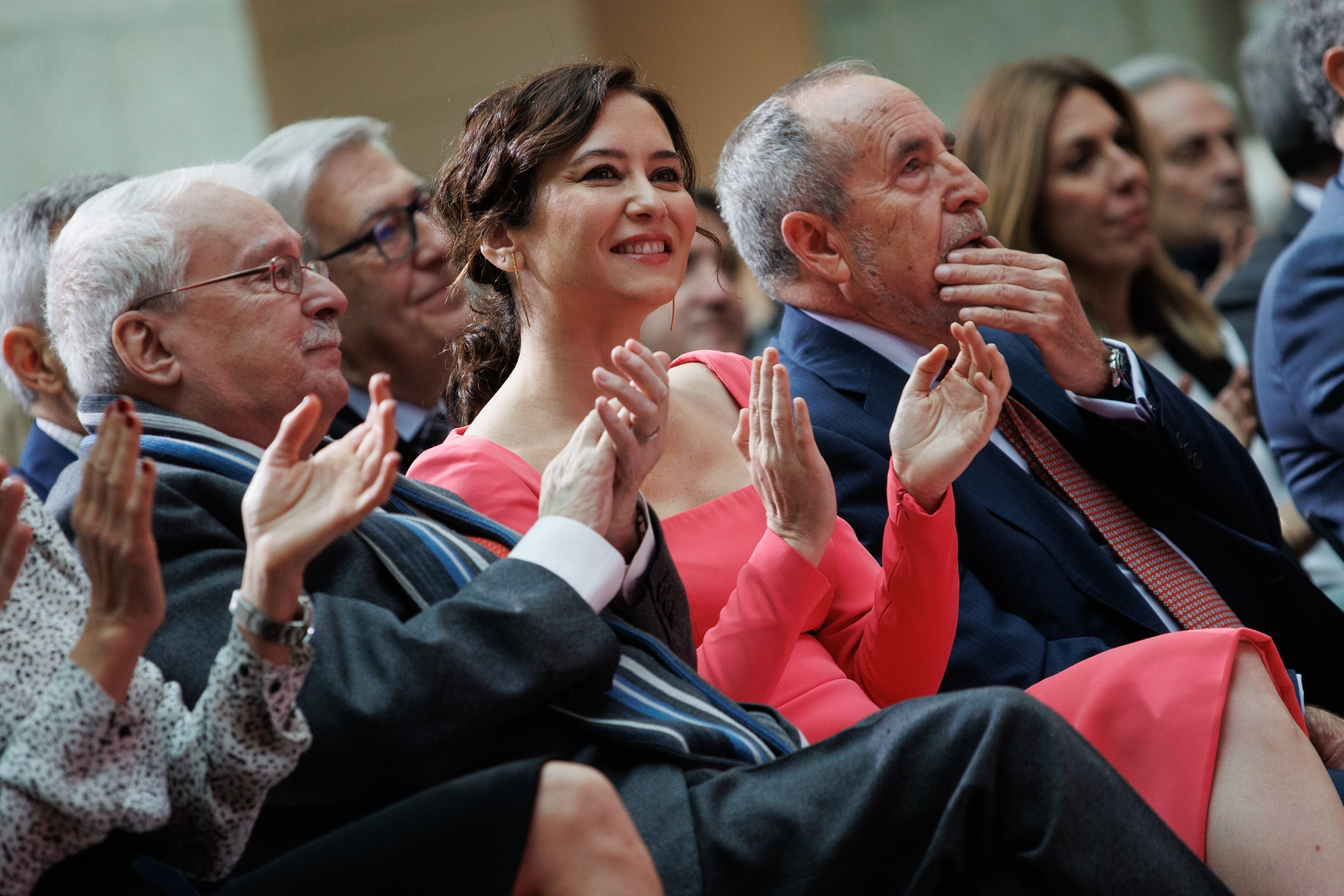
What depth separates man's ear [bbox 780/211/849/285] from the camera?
2.62m

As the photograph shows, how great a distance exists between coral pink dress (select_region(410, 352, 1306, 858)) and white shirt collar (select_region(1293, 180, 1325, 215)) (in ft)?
7.17

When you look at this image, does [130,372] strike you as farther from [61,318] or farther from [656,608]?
[656,608]

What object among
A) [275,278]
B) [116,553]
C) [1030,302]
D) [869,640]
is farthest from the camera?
[1030,302]

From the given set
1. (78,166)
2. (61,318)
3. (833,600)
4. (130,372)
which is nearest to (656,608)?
(833,600)

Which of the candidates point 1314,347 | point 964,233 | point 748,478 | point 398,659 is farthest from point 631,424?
point 1314,347

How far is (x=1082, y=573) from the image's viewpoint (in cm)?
240

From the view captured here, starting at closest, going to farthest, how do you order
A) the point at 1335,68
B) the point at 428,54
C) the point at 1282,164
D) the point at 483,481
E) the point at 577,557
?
the point at 577,557 < the point at 483,481 < the point at 1335,68 < the point at 1282,164 < the point at 428,54

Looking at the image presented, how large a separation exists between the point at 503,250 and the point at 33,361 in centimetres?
103

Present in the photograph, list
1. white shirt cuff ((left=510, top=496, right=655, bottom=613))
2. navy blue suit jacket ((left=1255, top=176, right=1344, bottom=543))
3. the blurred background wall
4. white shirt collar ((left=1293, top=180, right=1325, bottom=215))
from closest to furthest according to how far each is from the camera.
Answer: white shirt cuff ((left=510, top=496, right=655, bottom=613)), navy blue suit jacket ((left=1255, top=176, right=1344, bottom=543)), white shirt collar ((left=1293, top=180, right=1325, bottom=215)), the blurred background wall

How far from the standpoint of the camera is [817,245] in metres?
2.66

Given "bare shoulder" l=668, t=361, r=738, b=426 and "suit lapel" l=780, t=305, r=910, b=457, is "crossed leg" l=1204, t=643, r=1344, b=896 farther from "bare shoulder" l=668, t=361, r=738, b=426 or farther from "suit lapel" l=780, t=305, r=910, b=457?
"bare shoulder" l=668, t=361, r=738, b=426

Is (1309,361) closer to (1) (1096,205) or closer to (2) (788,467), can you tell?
A: (1) (1096,205)

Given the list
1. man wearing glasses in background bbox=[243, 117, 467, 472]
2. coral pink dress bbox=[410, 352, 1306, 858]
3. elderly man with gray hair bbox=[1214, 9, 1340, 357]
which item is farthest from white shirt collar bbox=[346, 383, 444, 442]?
elderly man with gray hair bbox=[1214, 9, 1340, 357]

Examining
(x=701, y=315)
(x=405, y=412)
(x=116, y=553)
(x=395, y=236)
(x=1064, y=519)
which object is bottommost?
(x=701, y=315)
